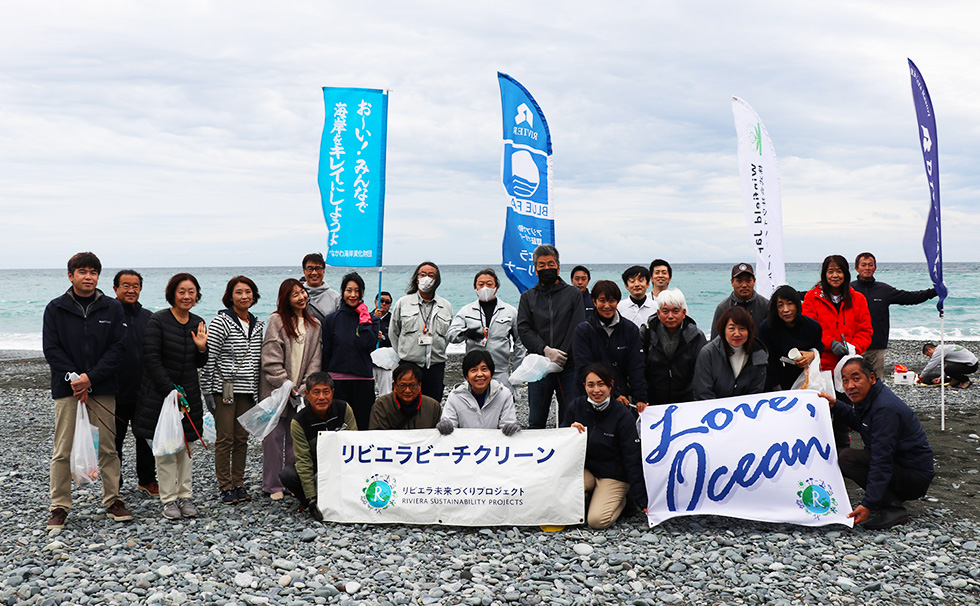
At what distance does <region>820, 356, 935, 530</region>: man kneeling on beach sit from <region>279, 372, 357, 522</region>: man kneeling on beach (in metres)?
3.88

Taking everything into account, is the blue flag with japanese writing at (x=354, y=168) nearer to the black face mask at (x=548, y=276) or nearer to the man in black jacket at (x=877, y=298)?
the black face mask at (x=548, y=276)

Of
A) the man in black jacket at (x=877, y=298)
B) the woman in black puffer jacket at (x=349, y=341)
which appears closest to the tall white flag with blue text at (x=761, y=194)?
the man in black jacket at (x=877, y=298)

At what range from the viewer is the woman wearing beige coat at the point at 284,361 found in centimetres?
585

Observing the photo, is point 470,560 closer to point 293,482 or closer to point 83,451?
point 293,482

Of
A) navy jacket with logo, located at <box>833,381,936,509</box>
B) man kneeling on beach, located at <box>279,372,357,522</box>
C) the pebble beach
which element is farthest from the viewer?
man kneeling on beach, located at <box>279,372,357,522</box>

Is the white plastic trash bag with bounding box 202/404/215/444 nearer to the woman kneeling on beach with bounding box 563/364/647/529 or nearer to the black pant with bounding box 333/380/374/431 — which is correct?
the black pant with bounding box 333/380/374/431

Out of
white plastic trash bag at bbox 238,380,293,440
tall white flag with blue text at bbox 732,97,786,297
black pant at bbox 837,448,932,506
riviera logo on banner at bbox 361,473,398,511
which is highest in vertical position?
tall white flag with blue text at bbox 732,97,786,297

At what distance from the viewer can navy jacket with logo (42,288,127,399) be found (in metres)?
5.05

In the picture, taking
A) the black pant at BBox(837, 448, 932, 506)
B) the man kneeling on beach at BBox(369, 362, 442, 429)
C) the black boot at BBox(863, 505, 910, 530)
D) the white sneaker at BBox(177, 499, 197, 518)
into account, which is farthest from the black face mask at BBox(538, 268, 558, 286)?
the white sneaker at BBox(177, 499, 197, 518)

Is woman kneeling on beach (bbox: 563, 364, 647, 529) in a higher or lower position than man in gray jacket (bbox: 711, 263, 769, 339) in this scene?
lower

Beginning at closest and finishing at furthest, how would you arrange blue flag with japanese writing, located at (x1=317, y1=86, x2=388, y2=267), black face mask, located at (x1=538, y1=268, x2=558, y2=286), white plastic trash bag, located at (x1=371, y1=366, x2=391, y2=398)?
black face mask, located at (x1=538, y1=268, x2=558, y2=286) → blue flag with japanese writing, located at (x1=317, y1=86, x2=388, y2=267) → white plastic trash bag, located at (x1=371, y1=366, x2=391, y2=398)

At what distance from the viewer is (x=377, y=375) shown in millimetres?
7418

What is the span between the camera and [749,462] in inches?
201

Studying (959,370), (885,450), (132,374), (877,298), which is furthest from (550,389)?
(959,370)
